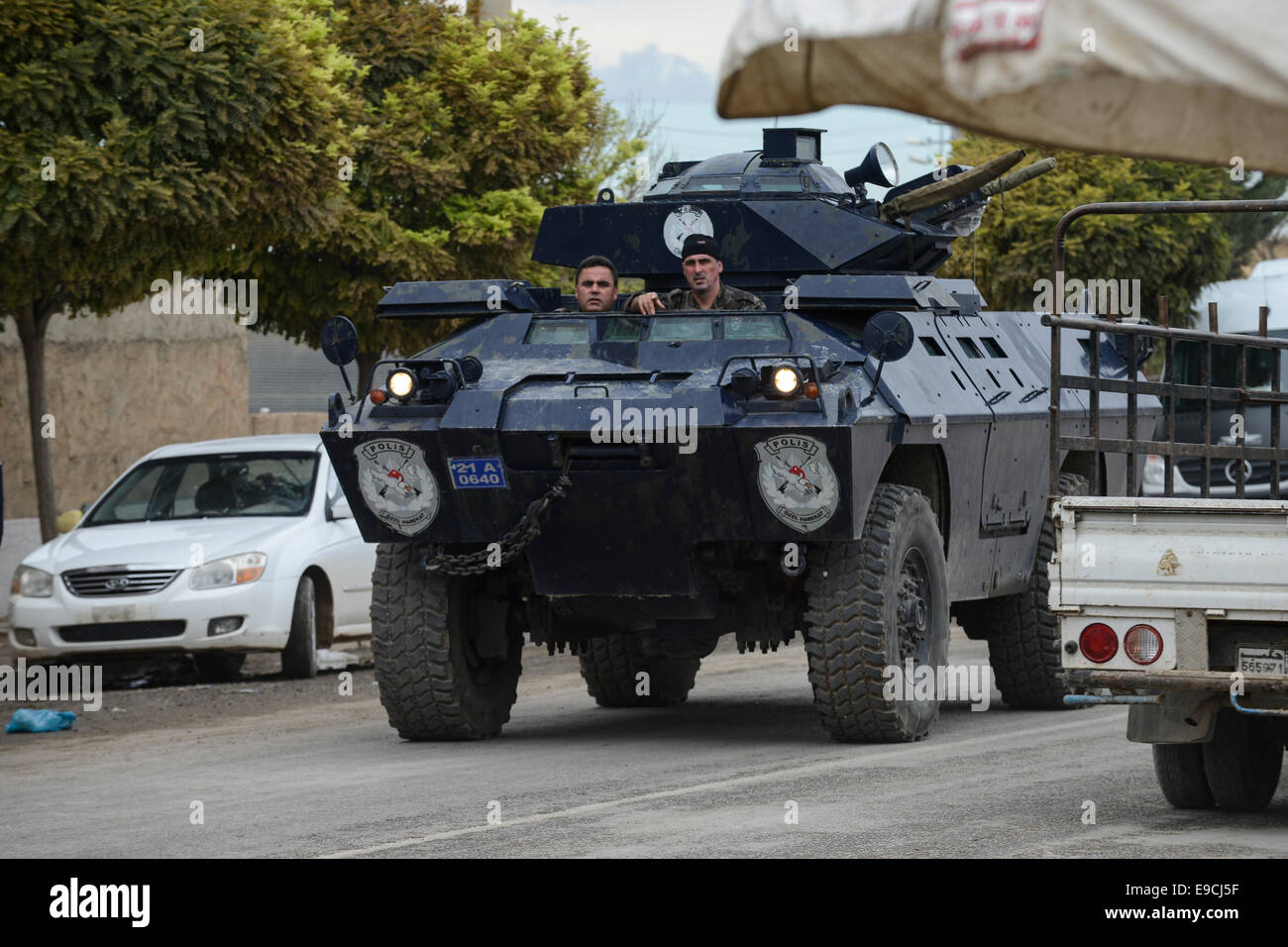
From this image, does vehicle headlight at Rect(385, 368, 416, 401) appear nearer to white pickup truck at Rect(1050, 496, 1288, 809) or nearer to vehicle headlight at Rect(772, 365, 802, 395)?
vehicle headlight at Rect(772, 365, 802, 395)

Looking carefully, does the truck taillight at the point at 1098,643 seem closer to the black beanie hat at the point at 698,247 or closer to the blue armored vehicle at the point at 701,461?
the blue armored vehicle at the point at 701,461

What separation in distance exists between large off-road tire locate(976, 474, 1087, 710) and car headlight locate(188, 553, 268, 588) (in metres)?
4.70

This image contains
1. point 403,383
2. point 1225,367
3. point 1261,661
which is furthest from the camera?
point 1225,367

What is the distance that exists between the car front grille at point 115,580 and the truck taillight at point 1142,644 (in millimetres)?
7937

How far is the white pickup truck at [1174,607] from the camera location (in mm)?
7852

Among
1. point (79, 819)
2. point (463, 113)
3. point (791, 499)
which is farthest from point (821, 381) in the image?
point (463, 113)

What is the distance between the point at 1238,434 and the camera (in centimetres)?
948

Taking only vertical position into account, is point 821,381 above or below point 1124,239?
below

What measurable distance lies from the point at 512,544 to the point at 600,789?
5.17 ft

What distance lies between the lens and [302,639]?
1536cm

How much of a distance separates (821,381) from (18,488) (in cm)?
1576

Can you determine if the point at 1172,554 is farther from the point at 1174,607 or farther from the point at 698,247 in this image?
the point at 698,247

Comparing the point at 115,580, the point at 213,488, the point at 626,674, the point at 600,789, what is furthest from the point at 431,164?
the point at 600,789

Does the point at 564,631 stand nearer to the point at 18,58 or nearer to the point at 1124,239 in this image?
the point at 18,58
